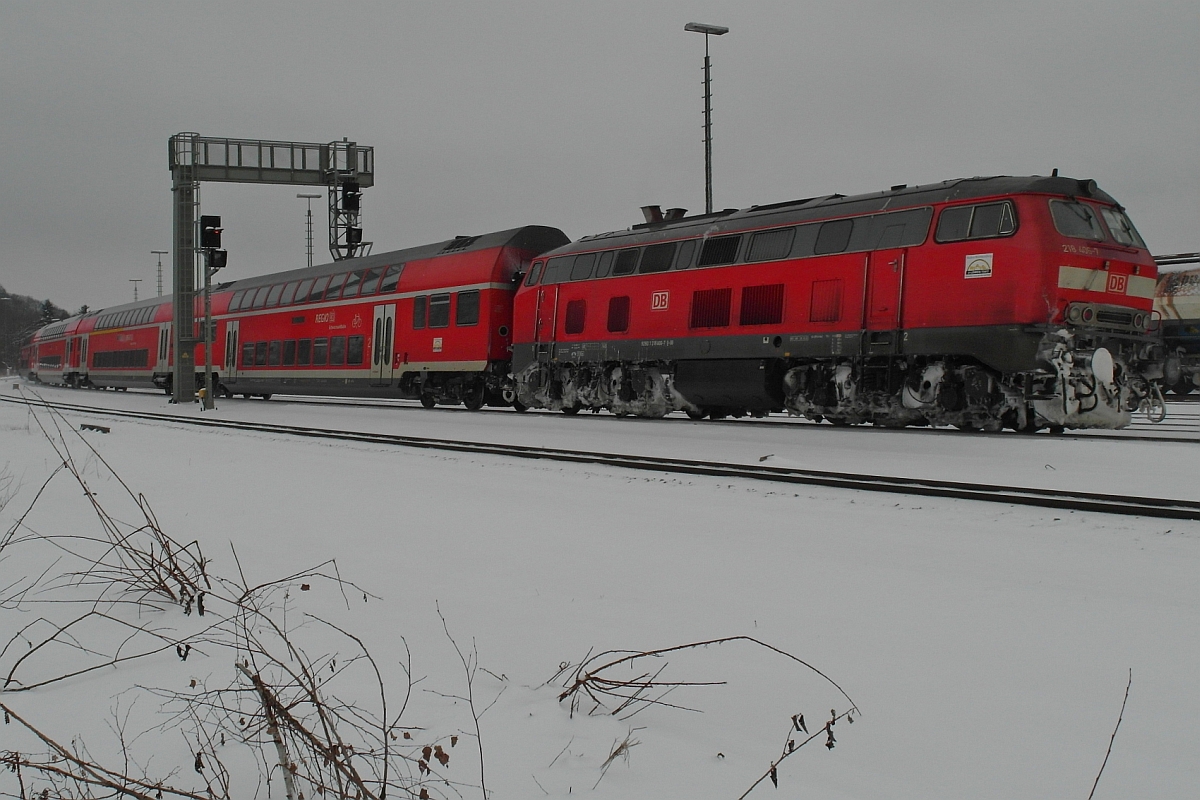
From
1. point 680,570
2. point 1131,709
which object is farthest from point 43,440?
point 1131,709

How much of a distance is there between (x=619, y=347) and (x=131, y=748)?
A: 13.9 metres

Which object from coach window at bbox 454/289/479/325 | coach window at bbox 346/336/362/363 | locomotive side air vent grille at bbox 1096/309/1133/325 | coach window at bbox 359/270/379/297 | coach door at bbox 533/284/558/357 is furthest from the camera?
coach window at bbox 346/336/362/363

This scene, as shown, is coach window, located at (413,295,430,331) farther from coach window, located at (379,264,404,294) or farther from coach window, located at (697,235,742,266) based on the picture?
coach window, located at (697,235,742,266)

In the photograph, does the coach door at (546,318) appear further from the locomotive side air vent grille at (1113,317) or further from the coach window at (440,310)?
the locomotive side air vent grille at (1113,317)

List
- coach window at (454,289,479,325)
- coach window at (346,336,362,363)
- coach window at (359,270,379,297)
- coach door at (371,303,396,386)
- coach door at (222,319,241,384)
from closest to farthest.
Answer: coach window at (454,289,479,325) → coach door at (371,303,396,386) → coach window at (359,270,379,297) → coach window at (346,336,362,363) → coach door at (222,319,241,384)

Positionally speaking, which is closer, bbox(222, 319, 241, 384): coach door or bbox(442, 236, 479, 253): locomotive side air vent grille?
bbox(442, 236, 479, 253): locomotive side air vent grille

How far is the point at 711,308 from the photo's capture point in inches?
579

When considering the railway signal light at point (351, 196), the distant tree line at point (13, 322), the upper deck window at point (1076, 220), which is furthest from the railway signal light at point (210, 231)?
the distant tree line at point (13, 322)

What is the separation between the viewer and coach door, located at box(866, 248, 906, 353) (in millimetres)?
12117

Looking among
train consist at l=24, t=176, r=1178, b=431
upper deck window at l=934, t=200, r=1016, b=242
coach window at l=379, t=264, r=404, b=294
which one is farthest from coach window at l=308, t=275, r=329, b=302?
upper deck window at l=934, t=200, r=1016, b=242

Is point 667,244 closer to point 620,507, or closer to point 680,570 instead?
point 620,507

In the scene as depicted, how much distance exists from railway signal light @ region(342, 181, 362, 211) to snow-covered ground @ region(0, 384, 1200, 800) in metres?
18.6

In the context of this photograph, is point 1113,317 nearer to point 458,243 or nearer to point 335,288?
point 458,243

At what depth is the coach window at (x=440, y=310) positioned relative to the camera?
20594mm
